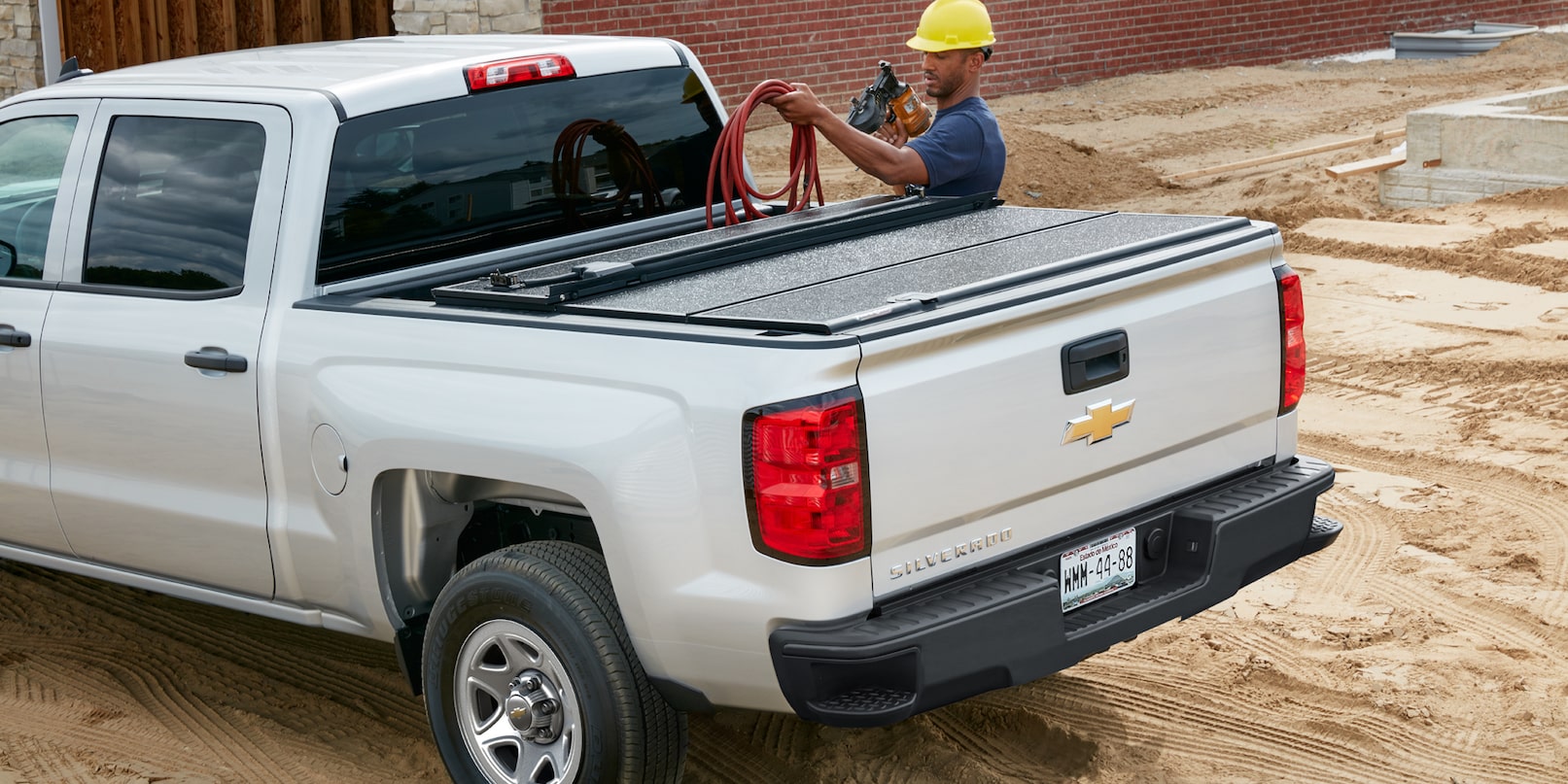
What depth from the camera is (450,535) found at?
432 centimetres

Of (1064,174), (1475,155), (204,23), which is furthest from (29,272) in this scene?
(1064,174)

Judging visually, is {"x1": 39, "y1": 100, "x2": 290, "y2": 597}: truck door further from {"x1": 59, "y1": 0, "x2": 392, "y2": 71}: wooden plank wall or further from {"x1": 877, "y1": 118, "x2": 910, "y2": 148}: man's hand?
{"x1": 59, "y1": 0, "x2": 392, "y2": 71}: wooden plank wall

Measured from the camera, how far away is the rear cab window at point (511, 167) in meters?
4.56

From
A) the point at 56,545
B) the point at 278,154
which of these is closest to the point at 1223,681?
the point at 278,154

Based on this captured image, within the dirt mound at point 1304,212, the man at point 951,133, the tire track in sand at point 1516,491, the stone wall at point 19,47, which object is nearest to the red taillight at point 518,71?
the man at point 951,133

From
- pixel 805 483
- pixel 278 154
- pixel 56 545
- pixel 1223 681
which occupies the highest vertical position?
pixel 278 154

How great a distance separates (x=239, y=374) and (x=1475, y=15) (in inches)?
1013

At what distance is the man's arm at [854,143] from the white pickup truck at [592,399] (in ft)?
0.87

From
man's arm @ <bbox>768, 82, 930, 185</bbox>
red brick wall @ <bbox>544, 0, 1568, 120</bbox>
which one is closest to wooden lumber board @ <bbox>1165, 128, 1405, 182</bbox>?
red brick wall @ <bbox>544, 0, 1568, 120</bbox>

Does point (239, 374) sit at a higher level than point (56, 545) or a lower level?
higher

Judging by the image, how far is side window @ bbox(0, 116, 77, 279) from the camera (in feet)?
16.3

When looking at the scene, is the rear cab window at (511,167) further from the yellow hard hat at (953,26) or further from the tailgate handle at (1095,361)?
the tailgate handle at (1095,361)

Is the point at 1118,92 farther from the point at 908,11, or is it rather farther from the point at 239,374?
the point at 239,374

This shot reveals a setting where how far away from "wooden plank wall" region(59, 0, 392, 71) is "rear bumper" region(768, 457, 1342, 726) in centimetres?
1216
